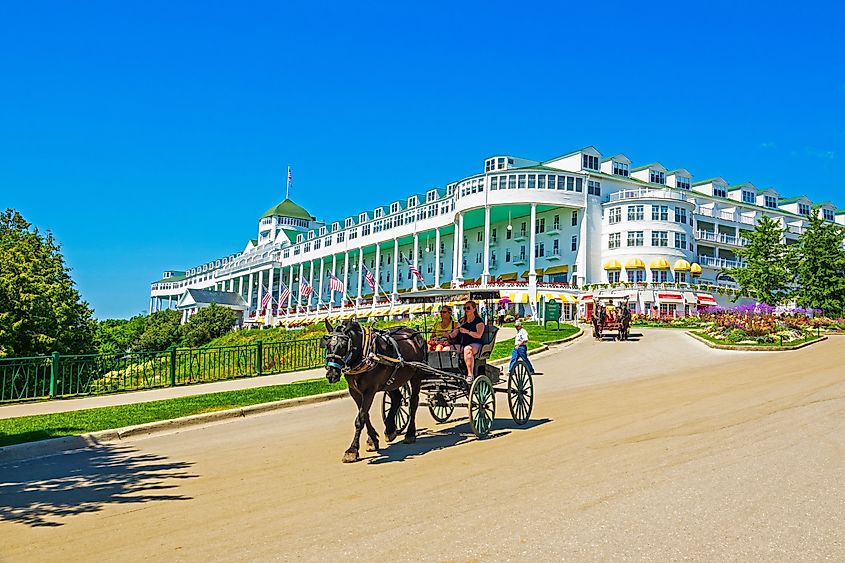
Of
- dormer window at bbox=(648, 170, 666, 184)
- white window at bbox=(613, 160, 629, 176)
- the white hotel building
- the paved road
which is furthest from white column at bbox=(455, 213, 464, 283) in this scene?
the paved road

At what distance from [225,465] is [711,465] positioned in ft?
21.3

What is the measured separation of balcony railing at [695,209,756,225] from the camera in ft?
242

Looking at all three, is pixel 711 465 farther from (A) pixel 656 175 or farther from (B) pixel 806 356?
(A) pixel 656 175

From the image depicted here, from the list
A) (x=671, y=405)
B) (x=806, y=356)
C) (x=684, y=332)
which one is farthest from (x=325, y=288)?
(x=671, y=405)

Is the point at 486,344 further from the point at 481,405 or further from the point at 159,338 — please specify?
the point at 159,338

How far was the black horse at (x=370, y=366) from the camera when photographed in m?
8.78

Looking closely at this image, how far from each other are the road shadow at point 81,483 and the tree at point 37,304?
15.1m

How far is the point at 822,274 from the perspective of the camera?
53406 millimetres

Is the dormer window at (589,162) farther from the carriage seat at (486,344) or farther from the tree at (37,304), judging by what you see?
the carriage seat at (486,344)

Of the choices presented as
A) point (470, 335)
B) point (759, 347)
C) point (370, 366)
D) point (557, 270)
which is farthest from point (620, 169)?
point (370, 366)

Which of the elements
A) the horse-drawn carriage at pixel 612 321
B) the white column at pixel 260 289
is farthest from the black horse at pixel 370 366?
the white column at pixel 260 289

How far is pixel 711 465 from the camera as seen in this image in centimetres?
845

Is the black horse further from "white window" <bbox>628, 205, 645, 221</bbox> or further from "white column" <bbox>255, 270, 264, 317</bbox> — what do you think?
"white column" <bbox>255, 270, 264, 317</bbox>

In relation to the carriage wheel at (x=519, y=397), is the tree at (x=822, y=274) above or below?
above
